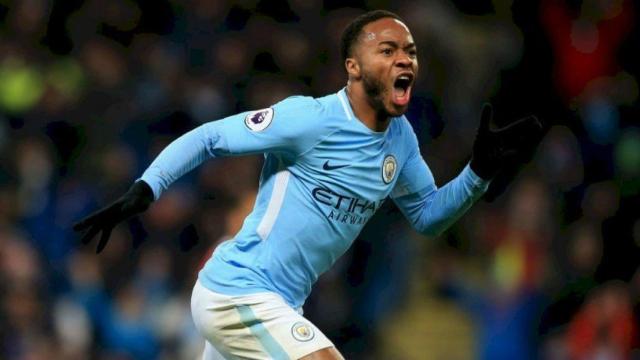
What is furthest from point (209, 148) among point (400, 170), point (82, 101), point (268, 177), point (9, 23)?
point (9, 23)

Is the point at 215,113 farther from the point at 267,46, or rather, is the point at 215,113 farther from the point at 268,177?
the point at 268,177

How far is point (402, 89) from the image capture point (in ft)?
15.6

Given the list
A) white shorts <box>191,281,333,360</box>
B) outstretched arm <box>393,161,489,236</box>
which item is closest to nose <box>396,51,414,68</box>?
outstretched arm <box>393,161,489,236</box>

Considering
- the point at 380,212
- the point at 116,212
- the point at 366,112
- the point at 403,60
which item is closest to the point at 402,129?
the point at 366,112

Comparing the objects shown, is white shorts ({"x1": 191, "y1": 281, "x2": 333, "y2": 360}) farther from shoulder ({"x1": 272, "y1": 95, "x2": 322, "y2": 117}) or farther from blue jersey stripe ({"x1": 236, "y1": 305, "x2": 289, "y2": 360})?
shoulder ({"x1": 272, "y1": 95, "x2": 322, "y2": 117})

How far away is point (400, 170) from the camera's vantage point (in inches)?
194

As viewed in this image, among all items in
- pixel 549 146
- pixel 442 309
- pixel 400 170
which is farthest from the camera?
pixel 549 146

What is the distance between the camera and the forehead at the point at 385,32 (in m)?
4.77

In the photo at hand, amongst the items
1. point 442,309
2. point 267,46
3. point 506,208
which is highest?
point 267,46

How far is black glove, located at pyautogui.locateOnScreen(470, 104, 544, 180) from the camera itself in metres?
4.84

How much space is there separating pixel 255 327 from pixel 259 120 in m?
0.76

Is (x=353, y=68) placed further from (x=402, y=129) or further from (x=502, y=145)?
(x=502, y=145)

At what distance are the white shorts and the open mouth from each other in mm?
865

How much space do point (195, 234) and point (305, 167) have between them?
2700mm
